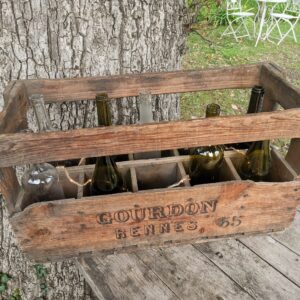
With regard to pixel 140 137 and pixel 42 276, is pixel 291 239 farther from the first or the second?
pixel 42 276

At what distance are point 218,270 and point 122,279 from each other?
10.7 inches

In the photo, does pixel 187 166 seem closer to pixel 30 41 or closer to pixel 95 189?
pixel 95 189

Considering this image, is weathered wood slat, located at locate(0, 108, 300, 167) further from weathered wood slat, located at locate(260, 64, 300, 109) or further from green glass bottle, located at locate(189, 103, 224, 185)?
green glass bottle, located at locate(189, 103, 224, 185)

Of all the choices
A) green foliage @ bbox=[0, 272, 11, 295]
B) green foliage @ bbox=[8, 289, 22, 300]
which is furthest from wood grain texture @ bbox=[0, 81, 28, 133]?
green foliage @ bbox=[8, 289, 22, 300]

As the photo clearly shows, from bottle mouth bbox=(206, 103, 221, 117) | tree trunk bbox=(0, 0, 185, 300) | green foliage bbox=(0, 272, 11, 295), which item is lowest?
green foliage bbox=(0, 272, 11, 295)

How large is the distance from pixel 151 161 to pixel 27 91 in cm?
38

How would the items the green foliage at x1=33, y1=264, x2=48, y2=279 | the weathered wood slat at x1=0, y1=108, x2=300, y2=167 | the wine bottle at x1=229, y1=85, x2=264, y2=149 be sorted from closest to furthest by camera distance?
the weathered wood slat at x1=0, y1=108, x2=300, y2=167 → the wine bottle at x1=229, y1=85, x2=264, y2=149 → the green foliage at x1=33, y1=264, x2=48, y2=279

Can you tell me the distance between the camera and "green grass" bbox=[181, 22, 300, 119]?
10.0ft

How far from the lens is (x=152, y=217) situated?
85 centimetres

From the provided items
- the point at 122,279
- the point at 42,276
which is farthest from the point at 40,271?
the point at 122,279

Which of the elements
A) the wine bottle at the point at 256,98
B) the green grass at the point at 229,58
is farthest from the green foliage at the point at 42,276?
the green grass at the point at 229,58

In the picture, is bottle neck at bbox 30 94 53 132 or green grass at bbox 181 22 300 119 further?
green grass at bbox 181 22 300 119

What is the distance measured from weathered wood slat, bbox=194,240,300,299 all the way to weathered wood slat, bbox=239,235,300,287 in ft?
0.05

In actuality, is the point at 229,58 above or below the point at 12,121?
below
